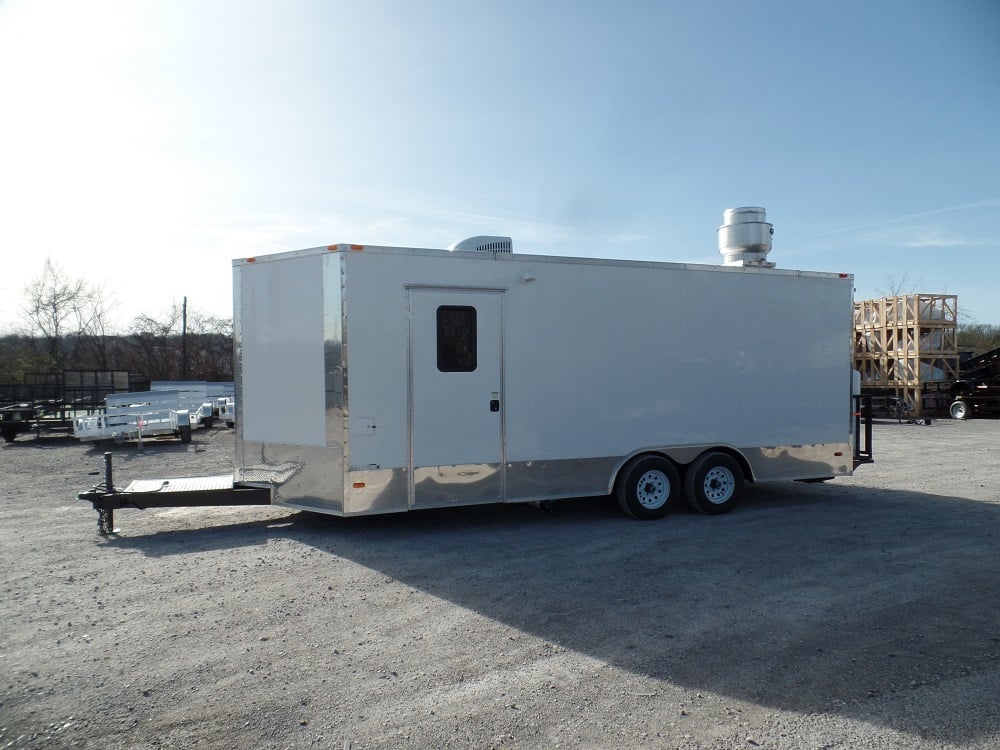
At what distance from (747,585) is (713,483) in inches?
104

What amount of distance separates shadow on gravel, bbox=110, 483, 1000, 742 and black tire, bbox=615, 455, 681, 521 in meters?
0.23

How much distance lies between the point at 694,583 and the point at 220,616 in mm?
3543

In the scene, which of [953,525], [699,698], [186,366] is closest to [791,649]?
[699,698]

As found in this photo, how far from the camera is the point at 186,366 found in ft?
107

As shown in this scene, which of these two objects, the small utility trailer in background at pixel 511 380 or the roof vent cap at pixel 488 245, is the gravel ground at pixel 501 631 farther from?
the roof vent cap at pixel 488 245

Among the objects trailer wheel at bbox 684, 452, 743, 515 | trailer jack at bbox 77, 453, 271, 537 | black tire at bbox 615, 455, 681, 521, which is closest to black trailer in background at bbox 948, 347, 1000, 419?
trailer wheel at bbox 684, 452, 743, 515

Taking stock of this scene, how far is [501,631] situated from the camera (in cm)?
462

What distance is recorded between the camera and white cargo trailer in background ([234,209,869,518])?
6.73 m

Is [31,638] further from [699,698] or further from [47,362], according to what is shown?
[47,362]

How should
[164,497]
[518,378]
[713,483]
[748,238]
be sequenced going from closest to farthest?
1. [164,497]
2. [518,378]
3. [713,483]
4. [748,238]

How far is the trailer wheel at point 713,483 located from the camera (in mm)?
7941

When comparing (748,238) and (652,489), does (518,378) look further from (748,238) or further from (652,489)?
(748,238)

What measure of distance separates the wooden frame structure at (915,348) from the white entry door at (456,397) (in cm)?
2084

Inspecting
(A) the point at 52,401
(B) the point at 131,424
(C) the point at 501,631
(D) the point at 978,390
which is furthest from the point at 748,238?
(A) the point at 52,401
